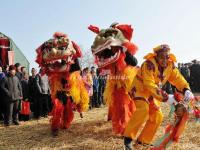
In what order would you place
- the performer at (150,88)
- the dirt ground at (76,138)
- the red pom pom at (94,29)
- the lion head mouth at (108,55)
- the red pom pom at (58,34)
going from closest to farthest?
the performer at (150,88) < the dirt ground at (76,138) < the lion head mouth at (108,55) < the red pom pom at (94,29) < the red pom pom at (58,34)

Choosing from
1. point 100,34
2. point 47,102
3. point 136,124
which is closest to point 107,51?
point 100,34

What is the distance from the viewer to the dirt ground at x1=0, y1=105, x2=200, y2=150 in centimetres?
691

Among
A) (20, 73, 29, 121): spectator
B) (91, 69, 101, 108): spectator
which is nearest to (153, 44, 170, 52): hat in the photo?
(20, 73, 29, 121): spectator

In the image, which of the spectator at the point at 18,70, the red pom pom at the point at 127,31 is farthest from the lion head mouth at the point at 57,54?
the spectator at the point at 18,70

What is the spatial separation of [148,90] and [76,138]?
6.72ft

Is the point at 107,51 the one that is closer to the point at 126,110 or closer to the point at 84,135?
the point at 126,110

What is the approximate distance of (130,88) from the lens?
22.3ft

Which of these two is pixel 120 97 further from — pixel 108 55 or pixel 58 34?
pixel 58 34

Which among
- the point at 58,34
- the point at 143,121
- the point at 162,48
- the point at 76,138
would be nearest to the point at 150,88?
the point at 143,121

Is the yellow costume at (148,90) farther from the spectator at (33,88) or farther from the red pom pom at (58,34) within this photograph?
the spectator at (33,88)

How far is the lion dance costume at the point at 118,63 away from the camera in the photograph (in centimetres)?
712

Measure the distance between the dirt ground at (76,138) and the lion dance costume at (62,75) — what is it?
1.28 feet

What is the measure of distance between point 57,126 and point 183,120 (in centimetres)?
323

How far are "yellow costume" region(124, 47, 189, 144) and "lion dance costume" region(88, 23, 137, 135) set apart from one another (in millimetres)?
639
